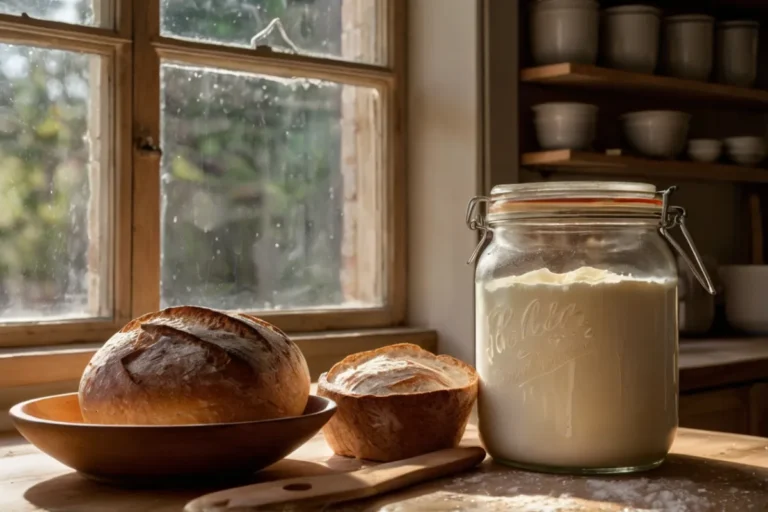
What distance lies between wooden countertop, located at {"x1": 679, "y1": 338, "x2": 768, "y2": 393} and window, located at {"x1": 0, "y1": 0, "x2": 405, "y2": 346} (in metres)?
0.68

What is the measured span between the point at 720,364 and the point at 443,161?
2.46ft

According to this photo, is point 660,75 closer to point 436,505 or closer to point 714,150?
point 714,150

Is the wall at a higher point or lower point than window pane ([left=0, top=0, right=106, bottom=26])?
lower

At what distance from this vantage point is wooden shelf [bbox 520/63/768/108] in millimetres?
2268

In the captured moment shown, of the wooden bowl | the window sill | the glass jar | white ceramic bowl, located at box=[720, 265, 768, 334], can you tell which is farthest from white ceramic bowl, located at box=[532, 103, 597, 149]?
the wooden bowl

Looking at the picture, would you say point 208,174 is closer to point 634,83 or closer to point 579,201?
point 634,83

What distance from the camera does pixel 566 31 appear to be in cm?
231

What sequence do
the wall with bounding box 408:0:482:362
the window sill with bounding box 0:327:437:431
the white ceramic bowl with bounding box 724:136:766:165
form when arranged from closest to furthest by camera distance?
the window sill with bounding box 0:327:437:431
the wall with bounding box 408:0:482:362
the white ceramic bowl with bounding box 724:136:766:165

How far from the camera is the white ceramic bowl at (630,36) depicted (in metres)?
2.42

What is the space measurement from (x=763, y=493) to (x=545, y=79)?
1.51 m

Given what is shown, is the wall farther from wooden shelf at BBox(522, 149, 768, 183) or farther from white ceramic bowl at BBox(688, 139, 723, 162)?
white ceramic bowl at BBox(688, 139, 723, 162)

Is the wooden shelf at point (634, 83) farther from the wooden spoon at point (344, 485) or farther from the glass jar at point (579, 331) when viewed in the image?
the wooden spoon at point (344, 485)

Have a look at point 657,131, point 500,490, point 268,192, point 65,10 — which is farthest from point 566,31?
point 500,490

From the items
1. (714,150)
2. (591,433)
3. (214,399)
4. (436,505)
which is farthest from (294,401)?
(714,150)
